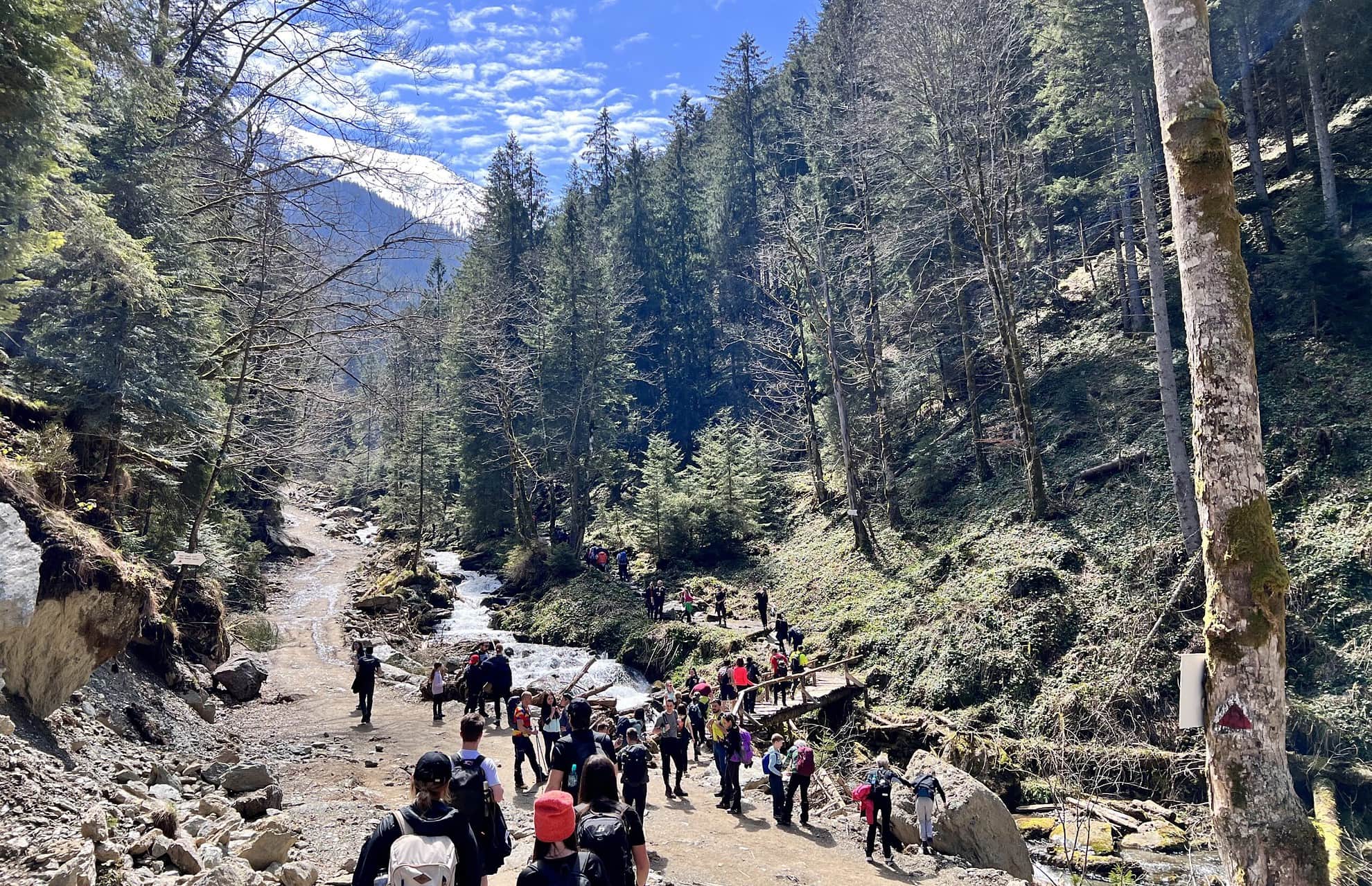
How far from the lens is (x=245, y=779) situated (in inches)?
355

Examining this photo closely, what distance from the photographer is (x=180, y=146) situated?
13.3 metres

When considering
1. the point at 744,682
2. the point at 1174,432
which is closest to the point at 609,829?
the point at 744,682

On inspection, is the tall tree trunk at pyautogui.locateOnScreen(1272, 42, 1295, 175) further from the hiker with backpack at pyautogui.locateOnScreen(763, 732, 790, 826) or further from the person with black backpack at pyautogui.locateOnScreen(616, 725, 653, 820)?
the person with black backpack at pyautogui.locateOnScreen(616, 725, 653, 820)

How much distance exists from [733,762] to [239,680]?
33.7 feet

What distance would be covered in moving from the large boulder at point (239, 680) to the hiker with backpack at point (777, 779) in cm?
1069

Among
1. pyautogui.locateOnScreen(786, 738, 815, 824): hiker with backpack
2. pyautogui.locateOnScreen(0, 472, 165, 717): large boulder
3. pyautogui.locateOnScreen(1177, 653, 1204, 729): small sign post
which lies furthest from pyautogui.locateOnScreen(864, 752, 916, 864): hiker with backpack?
pyautogui.locateOnScreen(0, 472, 165, 717): large boulder

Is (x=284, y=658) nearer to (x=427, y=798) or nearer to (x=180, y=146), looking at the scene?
(x=180, y=146)

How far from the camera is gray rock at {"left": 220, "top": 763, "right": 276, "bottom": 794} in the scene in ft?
29.3

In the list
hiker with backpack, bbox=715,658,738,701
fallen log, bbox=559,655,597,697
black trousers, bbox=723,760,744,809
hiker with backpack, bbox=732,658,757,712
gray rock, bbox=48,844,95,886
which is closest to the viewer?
gray rock, bbox=48,844,95,886

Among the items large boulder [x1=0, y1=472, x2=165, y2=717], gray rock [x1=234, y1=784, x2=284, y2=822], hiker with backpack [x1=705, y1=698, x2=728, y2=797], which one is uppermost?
large boulder [x1=0, y1=472, x2=165, y2=717]

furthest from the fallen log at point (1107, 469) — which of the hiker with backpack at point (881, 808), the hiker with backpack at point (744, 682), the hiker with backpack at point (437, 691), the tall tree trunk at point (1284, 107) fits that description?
the hiker with backpack at point (437, 691)

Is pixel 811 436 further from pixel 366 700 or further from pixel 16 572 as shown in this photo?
pixel 16 572

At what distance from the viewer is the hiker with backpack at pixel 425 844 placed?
334 centimetres

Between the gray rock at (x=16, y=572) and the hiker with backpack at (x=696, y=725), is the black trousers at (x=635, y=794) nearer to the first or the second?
the hiker with backpack at (x=696, y=725)
